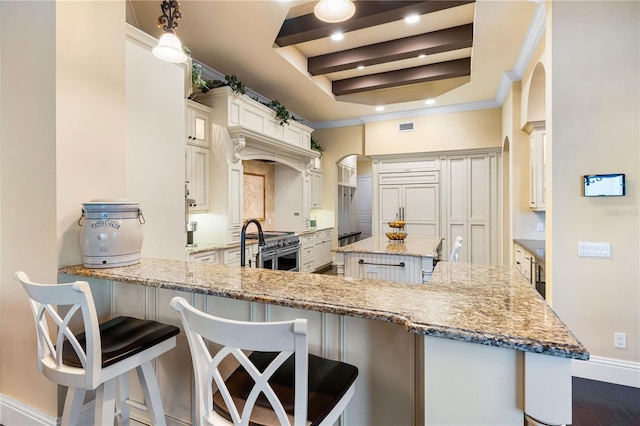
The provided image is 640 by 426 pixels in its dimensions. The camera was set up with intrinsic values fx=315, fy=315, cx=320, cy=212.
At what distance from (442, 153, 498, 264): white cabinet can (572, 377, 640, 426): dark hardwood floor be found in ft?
11.7

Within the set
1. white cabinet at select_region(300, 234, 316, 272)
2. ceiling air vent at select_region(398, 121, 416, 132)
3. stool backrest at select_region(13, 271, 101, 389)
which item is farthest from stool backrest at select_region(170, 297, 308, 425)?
ceiling air vent at select_region(398, 121, 416, 132)

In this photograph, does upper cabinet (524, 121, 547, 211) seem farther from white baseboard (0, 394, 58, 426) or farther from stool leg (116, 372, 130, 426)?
white baseboard (0, 394, 58, 426)

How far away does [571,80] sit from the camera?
2469mm

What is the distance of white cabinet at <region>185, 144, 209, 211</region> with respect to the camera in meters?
3.58

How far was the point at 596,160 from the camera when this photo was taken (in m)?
2.42

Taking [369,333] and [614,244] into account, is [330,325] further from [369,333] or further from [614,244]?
[614,244]

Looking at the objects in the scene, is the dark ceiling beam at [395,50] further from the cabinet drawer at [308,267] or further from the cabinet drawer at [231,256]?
the cabinet drawer at [308,267]

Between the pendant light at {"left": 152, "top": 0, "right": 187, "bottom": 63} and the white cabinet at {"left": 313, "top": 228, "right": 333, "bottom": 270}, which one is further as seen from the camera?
the white cabinet at {"left": 313, "top": 228, "right": 333, "bottom": 270}

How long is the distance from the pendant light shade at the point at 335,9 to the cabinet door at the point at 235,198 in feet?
7.11

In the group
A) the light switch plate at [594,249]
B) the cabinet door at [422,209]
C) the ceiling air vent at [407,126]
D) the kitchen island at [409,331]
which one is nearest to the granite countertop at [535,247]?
the light switch plate at [594,249]

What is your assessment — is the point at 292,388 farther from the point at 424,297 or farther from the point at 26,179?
the point at 26,179

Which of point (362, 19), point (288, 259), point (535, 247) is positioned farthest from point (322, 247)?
point (362, 19)

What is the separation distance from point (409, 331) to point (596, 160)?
8.26 ft

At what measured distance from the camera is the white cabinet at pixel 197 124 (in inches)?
141
